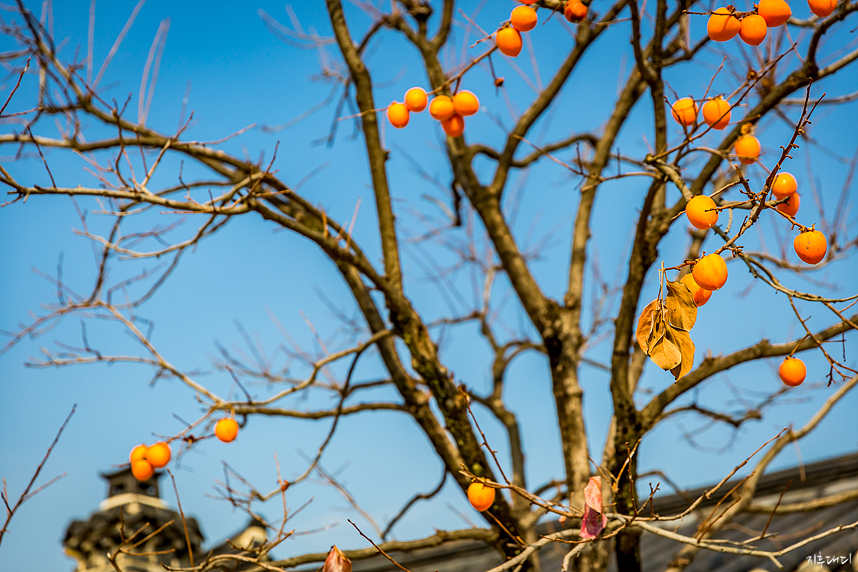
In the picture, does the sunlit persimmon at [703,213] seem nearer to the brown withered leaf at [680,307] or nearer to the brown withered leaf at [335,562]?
the brown withered leaf at [680,307]

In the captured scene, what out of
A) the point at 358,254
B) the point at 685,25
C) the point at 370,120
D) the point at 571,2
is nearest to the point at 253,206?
the point at 358,254

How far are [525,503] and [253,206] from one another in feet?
6.16

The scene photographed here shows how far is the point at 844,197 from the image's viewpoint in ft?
10.7

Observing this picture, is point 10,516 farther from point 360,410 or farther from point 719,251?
point 719,251

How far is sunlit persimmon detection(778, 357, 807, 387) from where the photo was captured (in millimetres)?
1945

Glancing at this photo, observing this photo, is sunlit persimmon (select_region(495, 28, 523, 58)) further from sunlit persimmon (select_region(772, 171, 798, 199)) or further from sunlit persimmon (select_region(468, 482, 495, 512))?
sunlit persimmon (select_region(468, 482, 495, 512))

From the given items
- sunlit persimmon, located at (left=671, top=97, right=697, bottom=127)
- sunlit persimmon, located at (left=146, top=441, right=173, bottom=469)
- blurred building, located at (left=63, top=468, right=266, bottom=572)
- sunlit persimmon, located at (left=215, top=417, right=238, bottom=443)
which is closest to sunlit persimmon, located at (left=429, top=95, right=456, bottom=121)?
sunlit persimmon, located at (left=671, top=97, right=697, bottom=127)

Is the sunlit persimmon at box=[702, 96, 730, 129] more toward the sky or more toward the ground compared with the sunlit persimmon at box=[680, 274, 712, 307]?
more toward the sky

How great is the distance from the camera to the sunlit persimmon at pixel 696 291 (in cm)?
146

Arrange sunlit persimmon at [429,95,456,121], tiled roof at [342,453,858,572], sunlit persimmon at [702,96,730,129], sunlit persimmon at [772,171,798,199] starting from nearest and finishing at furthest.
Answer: sunlit persimmon at [772,171,798,199]
sunlit persimmon at [702,96,730,129]
sunlit persimmon at [429,95,456,121]
tiled roof at [342,453,858,572]

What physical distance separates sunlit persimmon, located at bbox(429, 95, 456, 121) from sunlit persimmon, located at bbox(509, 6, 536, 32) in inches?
13.5

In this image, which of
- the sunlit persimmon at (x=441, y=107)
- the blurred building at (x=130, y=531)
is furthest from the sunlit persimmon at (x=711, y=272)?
the blurred building at (x=130, y=531)

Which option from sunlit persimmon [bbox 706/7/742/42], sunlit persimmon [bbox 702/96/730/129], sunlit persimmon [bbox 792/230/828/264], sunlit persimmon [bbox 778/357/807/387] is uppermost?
sunlit persimmon [bbox 706/7/742/42]

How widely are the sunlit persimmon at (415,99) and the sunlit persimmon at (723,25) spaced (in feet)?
3.07
